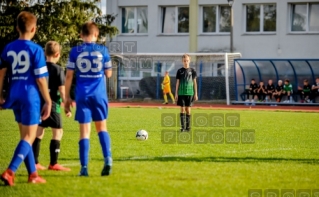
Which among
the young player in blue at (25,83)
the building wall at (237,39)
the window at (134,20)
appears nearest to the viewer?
the young player in blue at (25,83)

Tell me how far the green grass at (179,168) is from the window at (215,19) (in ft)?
91.0

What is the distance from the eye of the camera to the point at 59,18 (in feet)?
129

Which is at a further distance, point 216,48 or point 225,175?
point 216,48

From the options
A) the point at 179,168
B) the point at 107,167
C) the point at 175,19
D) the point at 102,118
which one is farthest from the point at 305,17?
the point at 107,167

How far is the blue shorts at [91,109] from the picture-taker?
351 inches

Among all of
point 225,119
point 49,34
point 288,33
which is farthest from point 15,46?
point 288,33

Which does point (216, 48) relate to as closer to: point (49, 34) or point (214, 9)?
point (214, 9)

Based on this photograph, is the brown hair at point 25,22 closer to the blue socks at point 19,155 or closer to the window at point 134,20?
the blue socks at point 19,155

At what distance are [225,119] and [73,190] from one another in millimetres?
15933

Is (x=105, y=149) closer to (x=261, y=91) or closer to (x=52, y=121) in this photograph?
(x=52, y=121)

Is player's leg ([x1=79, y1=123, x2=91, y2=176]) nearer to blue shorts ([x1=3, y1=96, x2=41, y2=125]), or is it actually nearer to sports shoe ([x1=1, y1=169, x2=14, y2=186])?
blue shorts ([x1=3, y1=96, x2=41, y2=125])

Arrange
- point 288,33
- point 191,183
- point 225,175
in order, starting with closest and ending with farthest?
point 191,183 → point 225,175 → point 288,33

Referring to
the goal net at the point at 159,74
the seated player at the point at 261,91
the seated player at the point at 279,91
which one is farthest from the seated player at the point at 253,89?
the goal net at the point at 159,74

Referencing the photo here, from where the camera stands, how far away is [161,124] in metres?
20.5
